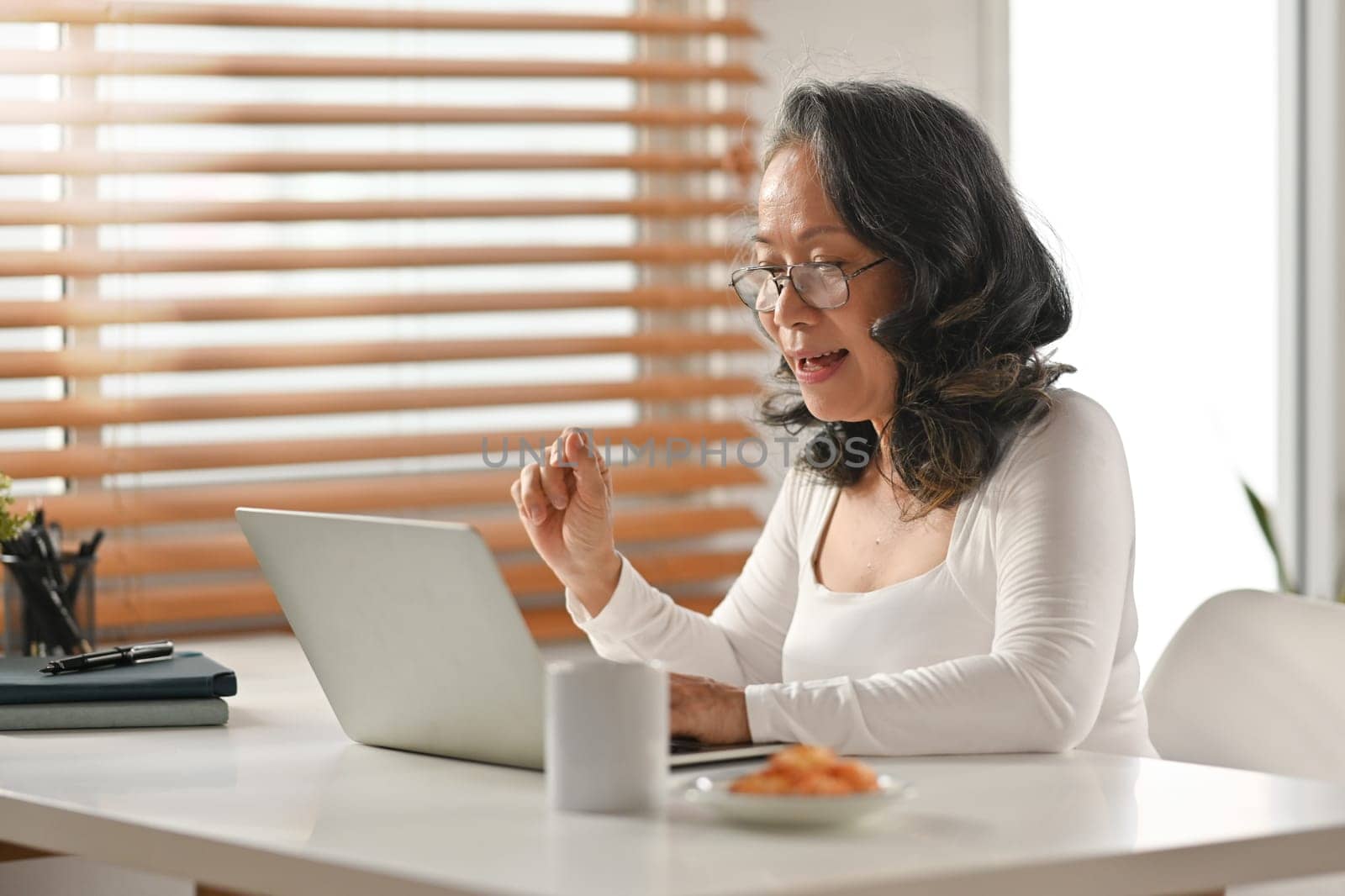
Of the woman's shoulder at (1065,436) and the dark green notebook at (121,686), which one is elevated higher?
the woman's shoulder at (1065,436)

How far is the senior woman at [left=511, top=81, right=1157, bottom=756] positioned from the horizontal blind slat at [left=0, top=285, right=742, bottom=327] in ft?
2.64

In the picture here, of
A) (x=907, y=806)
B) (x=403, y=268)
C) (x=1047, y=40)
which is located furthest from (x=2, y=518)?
(x=1047, y=40)

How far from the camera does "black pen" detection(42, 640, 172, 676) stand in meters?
1.60

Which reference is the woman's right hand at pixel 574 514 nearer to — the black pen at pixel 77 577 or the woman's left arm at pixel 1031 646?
the woman's left arm at pixel 1031 646

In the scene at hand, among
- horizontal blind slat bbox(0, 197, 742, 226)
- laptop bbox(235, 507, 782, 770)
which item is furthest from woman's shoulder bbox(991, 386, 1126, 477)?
horizontal blind slat bbox(0, 197, 742, 226)

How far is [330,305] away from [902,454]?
3.77ft

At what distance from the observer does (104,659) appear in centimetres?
161

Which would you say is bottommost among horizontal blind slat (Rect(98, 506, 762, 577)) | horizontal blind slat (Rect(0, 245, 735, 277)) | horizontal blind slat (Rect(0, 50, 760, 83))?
horizontal blind slat (Rect(98, 506, 762, 577))

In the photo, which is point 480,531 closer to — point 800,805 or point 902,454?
point 902,454

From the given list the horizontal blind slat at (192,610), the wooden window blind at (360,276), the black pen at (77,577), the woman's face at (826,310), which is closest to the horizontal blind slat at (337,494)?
the wooden window blind at (360,276)

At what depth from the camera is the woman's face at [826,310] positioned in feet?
5.66

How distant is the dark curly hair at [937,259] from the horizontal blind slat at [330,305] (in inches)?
36.7

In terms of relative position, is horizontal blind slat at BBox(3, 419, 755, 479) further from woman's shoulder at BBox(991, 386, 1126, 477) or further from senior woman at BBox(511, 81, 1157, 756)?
woman's shoulder at BBox(991, 386, 1126, 477)
